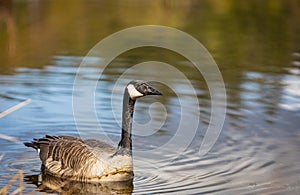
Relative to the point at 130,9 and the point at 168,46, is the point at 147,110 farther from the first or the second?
the point at 130,9

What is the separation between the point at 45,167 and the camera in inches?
357

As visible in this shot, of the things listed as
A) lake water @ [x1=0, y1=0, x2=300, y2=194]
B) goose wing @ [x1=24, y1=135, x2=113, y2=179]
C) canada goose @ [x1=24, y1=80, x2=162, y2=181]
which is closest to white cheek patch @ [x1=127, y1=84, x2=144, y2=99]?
canada goose @ [x1=24, y1=80, x2=162, y2=181]

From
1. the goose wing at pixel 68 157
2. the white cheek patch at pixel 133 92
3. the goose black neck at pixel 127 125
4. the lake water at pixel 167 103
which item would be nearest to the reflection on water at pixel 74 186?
the lake water at pixel 167 103

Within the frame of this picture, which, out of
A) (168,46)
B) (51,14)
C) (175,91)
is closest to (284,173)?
(175,91)

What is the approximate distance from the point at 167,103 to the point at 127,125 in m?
4.11

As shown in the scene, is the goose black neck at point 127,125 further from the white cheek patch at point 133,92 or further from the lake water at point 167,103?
the lake water at point 167,103

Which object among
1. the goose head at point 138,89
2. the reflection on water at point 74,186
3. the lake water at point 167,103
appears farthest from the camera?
the lake water at point 167,103

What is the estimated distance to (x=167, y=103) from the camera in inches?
510

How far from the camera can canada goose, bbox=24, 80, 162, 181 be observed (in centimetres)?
868

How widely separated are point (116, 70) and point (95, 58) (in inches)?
65.6

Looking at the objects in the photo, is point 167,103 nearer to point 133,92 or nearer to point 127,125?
point 127,125

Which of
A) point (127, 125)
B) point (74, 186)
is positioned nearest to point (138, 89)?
point (127, 125)

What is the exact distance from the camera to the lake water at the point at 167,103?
8953mm

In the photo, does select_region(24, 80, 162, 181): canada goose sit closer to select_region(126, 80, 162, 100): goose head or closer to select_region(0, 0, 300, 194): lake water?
select_region(126, 80, 162, 100): goose head
